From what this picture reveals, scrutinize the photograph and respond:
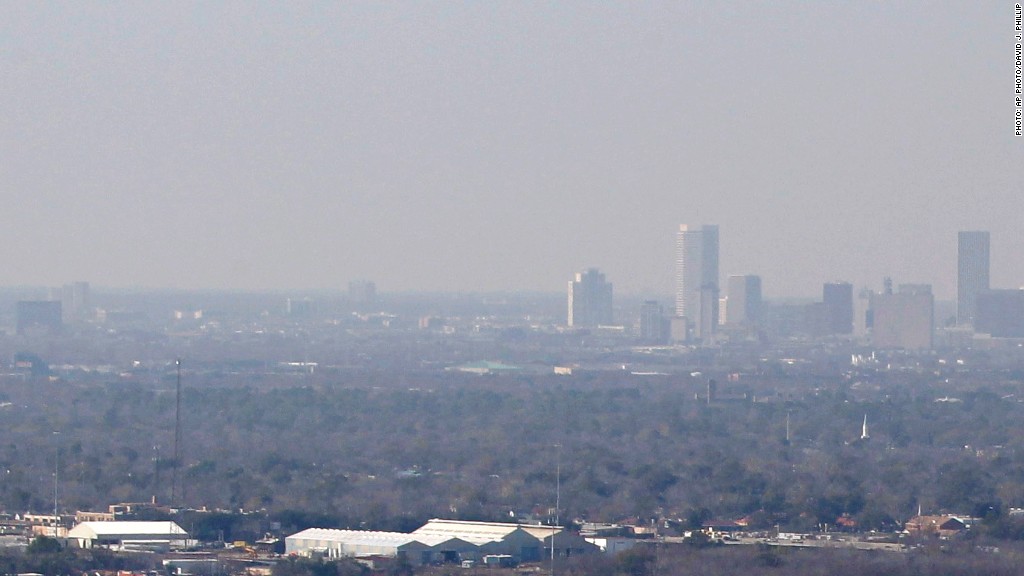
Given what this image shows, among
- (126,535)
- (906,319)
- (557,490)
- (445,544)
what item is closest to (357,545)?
(445,544)

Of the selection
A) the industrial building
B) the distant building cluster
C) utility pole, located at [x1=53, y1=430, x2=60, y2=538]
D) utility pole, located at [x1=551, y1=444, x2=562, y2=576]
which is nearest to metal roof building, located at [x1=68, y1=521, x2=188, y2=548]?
utility pole, located at [x1=53, y1=430, x2=60, y2=538]

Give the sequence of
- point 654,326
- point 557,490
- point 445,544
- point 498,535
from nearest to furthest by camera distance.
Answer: point 445,544, point 498,535, point 557,490, point 654,326

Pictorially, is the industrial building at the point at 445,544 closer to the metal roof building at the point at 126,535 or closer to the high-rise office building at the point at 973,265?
the metal roof building at the point at 126,535

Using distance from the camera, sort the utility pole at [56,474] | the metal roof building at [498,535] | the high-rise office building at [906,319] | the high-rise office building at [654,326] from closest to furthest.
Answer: the metal roof building at [498,535], the utility pole at [56,474], the high-rise office building at [906,319], the high-rise office building at [654,326]

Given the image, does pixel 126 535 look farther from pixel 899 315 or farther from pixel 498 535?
pixel 899 315

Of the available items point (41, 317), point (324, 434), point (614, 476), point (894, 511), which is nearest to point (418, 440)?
point (324, 434)

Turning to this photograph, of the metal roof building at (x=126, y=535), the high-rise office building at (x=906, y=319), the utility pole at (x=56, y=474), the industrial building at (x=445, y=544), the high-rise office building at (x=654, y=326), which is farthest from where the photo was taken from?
the high-rise office building at (x=654, y=326)

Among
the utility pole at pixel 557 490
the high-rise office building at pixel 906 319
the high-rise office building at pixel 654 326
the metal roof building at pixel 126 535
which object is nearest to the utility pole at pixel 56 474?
the metal roof building at pixel 126 535

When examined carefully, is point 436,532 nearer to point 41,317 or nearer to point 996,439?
point 996,439

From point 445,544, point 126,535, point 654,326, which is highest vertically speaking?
point 654,326

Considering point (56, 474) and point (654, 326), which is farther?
point (654, 326)

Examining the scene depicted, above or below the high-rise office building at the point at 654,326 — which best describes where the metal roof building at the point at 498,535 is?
below
